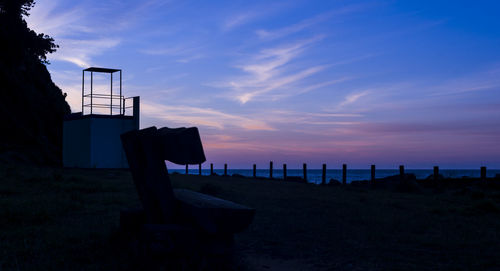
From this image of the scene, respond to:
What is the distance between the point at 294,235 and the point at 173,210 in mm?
3228

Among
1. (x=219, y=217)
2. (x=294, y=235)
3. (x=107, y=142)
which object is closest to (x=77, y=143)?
(x=107, y=142)

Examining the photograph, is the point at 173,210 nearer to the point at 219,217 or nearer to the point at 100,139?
the point at 219,217

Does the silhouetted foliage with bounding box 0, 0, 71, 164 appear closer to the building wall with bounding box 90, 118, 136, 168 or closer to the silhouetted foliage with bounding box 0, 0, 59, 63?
the silhouetted foliage with bounding box 0, 0, 59, 63

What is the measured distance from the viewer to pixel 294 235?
6.88 meters

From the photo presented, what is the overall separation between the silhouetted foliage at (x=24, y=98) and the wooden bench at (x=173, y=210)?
23.7m

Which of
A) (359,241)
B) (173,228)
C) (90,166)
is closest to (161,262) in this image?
(173,228)

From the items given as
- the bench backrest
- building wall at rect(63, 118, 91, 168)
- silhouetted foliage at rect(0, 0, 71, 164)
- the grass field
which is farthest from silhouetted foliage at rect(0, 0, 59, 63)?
the bench backrest

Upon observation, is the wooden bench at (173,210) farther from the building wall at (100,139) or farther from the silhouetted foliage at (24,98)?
the silhouetted foliage at (24,98)

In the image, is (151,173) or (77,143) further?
(77,143)

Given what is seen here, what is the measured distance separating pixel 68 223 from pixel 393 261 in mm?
4829

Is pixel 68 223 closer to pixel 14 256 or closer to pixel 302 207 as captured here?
pixel 14 256

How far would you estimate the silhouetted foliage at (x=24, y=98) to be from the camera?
28.5 meters

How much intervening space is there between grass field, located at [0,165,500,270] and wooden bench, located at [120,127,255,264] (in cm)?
73

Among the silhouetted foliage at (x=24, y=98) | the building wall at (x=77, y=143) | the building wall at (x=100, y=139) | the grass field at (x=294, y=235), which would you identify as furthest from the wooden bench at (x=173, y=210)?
the silhouetted foliage at (x=24, y=98)
